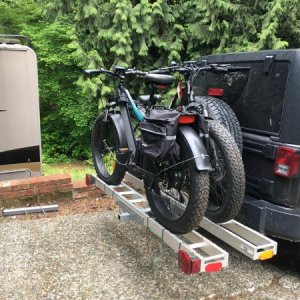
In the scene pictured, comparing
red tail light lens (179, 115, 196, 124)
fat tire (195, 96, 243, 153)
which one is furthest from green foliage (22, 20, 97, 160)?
red tail light lens (179, 115, 196, 124)

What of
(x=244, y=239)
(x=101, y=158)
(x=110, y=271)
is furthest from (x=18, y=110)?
(x=244, y=239)

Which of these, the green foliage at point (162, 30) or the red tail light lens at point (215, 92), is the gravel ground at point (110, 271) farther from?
the green foliage at point (162, 30)

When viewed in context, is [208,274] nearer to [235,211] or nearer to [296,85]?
[235,211]

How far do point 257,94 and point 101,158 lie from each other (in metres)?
2.12

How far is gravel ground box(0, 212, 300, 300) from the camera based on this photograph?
347 cm

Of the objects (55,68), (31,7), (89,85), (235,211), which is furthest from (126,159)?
(31,7)

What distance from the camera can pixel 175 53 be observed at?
821 cm

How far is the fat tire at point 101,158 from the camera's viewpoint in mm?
4125

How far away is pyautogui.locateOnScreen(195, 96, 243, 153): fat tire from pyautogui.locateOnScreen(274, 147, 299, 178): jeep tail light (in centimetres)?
38

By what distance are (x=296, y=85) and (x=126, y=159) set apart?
182cm

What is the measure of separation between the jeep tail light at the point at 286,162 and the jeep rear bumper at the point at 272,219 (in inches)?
11.9

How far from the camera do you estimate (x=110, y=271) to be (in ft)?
12.4

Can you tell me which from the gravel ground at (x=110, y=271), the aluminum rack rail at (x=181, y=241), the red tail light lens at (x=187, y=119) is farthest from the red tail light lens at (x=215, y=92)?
the gravel ground at (x=110, y=271)

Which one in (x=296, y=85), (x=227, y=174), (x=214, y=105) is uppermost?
(x=296, y=85)
